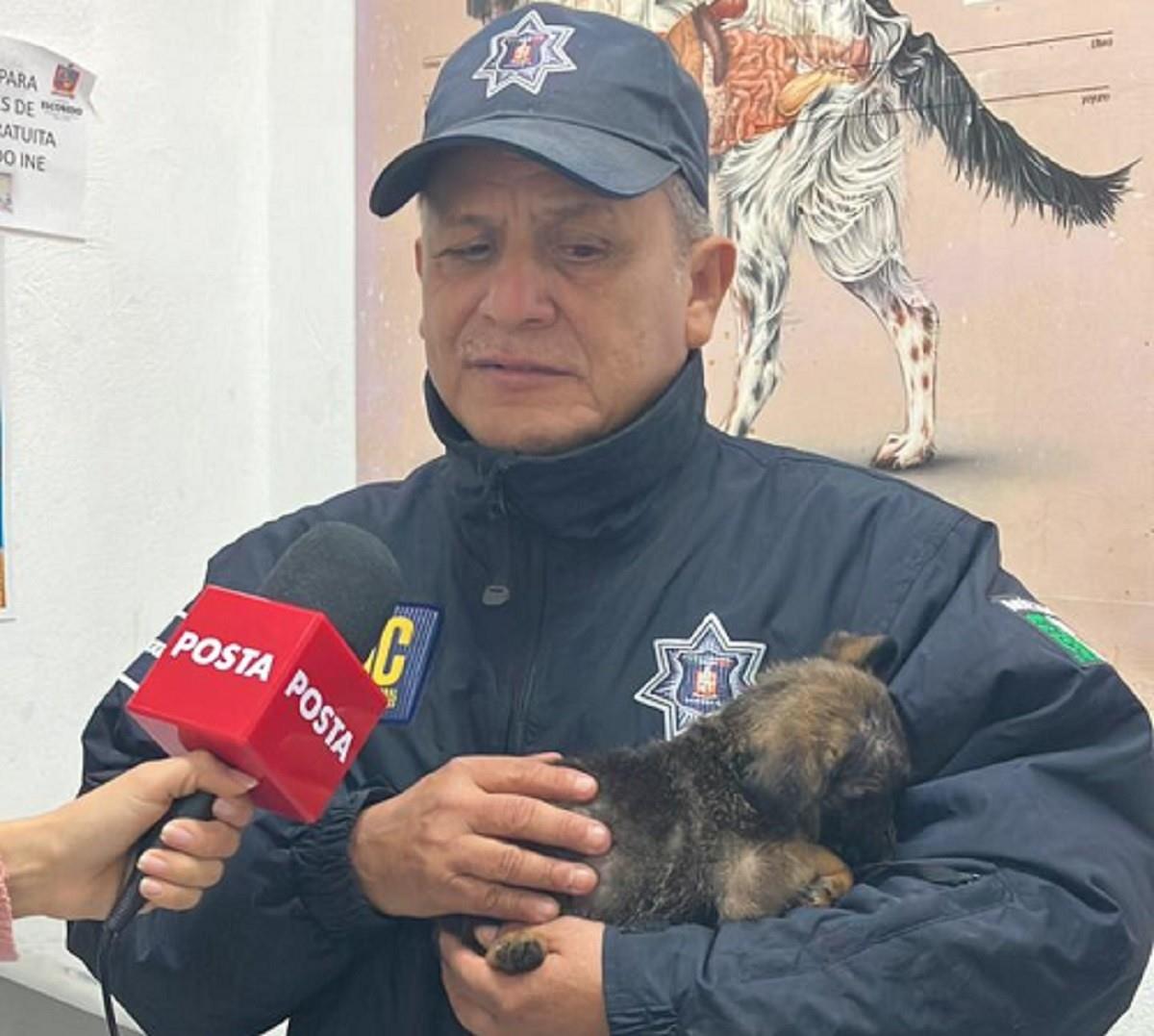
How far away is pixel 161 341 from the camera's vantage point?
193cm

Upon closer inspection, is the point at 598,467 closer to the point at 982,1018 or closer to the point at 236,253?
the point at 982,1018

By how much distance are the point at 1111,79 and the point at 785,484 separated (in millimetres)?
691

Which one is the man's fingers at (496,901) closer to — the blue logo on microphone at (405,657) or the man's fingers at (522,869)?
the man's fingers at (522,869)

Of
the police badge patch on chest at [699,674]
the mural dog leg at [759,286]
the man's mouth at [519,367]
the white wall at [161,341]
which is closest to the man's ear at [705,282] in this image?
the man's mouth at [519,367]

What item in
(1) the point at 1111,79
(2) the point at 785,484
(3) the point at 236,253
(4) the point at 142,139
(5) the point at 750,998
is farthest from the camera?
(3) the point at 236,253

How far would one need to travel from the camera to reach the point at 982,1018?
2.36ft

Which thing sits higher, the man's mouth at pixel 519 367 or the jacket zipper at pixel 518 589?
the man's mouth at pixel 519 367

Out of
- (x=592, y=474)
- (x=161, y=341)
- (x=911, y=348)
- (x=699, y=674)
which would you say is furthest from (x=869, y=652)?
(x=161, y=341)

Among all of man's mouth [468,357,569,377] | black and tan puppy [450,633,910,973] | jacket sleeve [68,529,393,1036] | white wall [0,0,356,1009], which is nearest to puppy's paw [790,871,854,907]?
black and tan puppy [450,633,910,973]

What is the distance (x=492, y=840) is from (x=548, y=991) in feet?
0.32

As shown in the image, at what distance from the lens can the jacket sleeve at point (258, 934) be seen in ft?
2.82

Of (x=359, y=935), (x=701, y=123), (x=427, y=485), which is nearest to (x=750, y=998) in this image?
(x=359, y=935)

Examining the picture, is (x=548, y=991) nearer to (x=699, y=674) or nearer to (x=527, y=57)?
(x=699, y=674)

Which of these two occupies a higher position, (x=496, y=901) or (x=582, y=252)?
(x=582, y=252)
